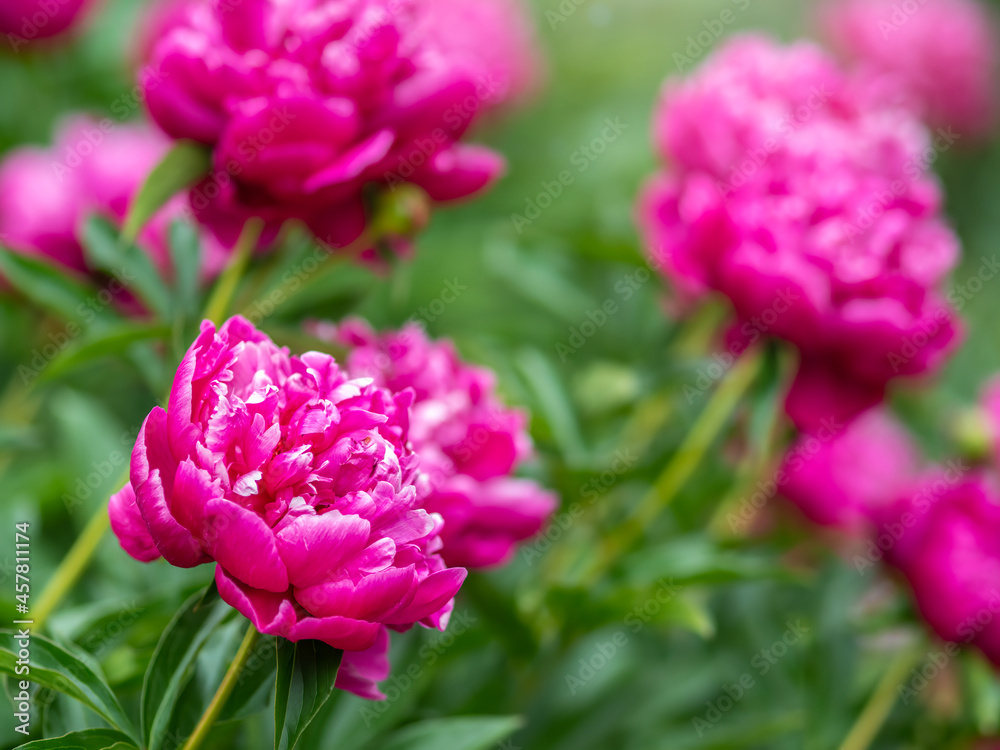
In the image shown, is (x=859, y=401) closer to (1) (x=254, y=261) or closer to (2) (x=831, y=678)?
(2) (x=831, y=678)

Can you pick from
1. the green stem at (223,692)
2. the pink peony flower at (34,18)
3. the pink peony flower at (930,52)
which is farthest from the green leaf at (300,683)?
the pink peony flower at (930,52)

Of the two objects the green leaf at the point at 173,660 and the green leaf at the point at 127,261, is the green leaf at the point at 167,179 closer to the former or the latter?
the green leaf at the point at 127,261

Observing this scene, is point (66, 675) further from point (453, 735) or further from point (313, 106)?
point (313, 106)

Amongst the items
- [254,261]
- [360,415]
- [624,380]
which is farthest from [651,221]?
[360,415]

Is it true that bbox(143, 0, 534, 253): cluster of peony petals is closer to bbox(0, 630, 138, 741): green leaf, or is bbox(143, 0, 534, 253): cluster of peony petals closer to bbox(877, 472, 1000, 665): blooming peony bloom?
bbox(0, 630, 138, 741): green leaf

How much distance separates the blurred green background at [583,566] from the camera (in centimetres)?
79

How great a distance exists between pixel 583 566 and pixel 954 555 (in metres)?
0.33

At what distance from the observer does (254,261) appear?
765mm

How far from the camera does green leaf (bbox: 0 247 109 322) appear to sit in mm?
773

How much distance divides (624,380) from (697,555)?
0.22 m

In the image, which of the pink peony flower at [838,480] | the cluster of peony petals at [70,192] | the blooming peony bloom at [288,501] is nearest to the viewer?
the blooming peony bloom at [288,501]

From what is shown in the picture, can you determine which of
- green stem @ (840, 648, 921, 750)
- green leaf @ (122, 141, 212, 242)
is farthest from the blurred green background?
green leaf @ (122, 141, 212, 242)

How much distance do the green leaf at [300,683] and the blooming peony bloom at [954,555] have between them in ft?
2.09

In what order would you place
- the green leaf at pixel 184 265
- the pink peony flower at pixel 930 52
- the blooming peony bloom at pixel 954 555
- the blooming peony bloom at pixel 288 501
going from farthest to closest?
1. the pink peony flower at pixel 930 52
2. the blooming peony bloom at pixel 954 555
3. the green leaf at pixel 184 265
4. the blooming peony bloom at pixel 288 501
